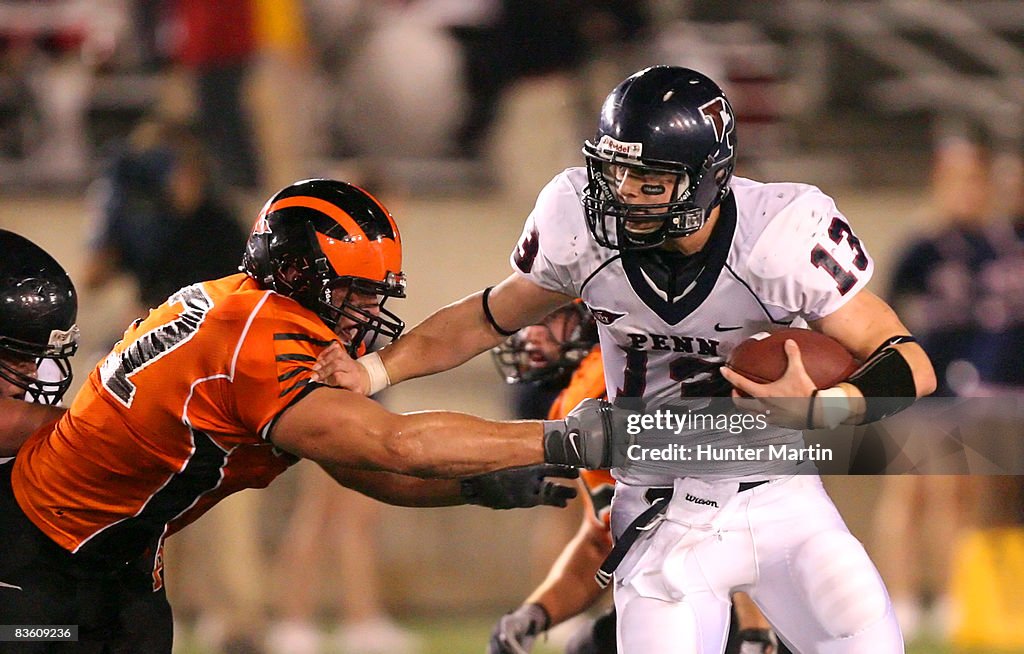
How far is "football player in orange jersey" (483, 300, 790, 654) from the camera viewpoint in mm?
4273

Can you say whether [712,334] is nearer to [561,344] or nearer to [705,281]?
[705,281]

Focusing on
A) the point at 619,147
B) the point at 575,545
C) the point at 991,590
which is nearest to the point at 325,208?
the point at 619,147

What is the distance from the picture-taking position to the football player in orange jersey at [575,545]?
4.27m

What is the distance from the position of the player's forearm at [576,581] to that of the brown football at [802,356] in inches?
44.9

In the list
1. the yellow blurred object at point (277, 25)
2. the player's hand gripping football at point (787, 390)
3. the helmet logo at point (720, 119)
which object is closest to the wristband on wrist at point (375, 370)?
the player's hand gripping football at point (787, 390)

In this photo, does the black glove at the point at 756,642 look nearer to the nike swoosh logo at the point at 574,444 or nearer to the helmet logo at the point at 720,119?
the nike swoosh logo at the point at 574,444

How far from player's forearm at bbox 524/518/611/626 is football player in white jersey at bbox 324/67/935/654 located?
2.17 ft

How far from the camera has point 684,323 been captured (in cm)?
371

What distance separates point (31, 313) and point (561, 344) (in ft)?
4.95

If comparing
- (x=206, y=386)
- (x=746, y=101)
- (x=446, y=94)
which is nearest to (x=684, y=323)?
(x=206, y=386)

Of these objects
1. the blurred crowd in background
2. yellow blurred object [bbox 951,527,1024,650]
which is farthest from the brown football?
yellow blurred object [bbox 951,527,1024,650]

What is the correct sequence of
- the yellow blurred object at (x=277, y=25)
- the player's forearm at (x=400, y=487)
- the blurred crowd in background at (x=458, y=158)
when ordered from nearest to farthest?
1. the player's forearm at (x=400, y=487)
2. the blurred crowd in background at (x=458, y=158)
3. the yellow blurred object at (x=277, y=25)

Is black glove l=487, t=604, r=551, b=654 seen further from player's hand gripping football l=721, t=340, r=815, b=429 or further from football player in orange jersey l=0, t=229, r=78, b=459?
football player in orange jersey l=0, t=229, r=78, b=459

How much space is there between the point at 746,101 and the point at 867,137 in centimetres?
92
